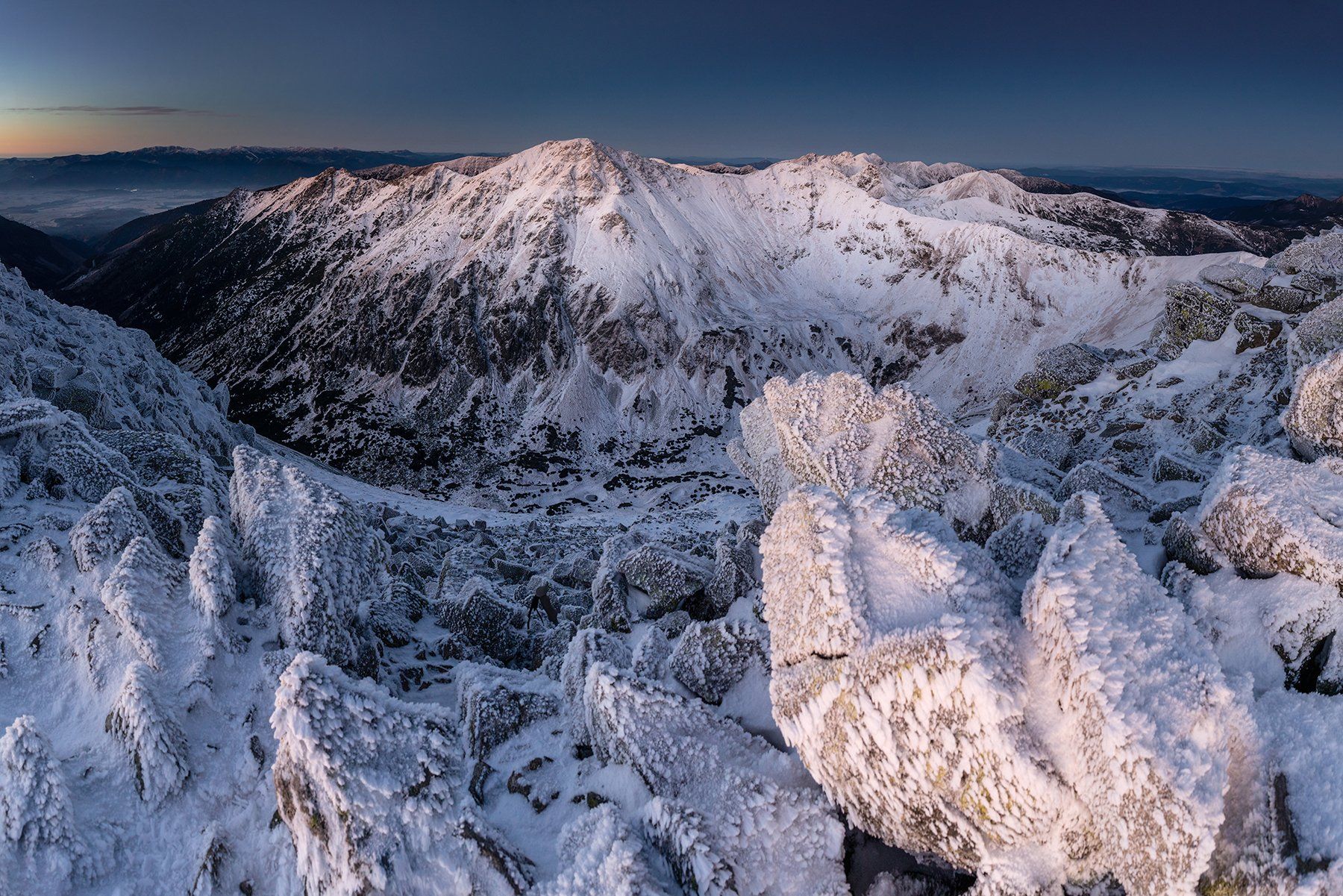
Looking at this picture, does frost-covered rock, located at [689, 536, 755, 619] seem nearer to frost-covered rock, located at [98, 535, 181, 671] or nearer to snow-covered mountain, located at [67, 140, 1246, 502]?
frost-covered rock, located at [98, 535, 181, 671]

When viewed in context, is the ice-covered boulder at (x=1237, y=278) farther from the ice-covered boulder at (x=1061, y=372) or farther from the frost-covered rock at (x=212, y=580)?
the frost-covered rock at (x=212, y=580)

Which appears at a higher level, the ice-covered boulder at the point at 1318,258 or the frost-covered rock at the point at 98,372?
the ice-covered boulder at the point at 1318,258

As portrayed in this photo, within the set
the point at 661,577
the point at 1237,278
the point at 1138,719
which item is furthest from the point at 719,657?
the point at 1237,278

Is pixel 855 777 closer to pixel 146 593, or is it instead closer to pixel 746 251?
pixel 146 593

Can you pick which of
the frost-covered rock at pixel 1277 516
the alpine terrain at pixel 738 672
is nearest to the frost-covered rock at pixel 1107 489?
the alpine terrain at pixel 738 672

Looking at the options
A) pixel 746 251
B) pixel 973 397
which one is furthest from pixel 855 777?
pixel 746 251
